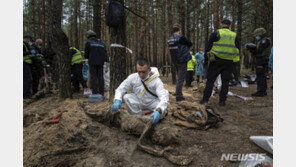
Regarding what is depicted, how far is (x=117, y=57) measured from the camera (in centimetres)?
423

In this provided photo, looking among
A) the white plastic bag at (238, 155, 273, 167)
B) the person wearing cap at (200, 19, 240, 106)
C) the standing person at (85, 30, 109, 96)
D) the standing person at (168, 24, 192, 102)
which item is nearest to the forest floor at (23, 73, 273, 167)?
the white plastic bag at (238, 155, 273, 167)

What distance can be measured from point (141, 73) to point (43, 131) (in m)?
1.75

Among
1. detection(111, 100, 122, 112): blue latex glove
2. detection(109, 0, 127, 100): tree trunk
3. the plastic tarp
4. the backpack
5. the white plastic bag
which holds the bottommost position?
the white plastic bag

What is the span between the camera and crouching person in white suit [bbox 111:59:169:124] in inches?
118

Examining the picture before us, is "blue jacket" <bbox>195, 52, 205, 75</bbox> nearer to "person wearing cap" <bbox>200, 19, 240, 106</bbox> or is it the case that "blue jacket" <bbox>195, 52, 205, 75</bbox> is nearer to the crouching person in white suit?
"person wearing cap" <bbox>200, 19, 240, 106</bbox>

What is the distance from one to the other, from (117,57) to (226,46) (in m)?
2.51

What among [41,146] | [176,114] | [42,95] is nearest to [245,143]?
[176,114]

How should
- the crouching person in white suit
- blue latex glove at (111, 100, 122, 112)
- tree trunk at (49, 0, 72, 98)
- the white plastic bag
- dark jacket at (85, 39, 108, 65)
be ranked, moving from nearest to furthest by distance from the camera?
the white plastic bag
blue latex glove at (111, 100, 122, 112)
the crouching person in white suit
tree trunk at (49, 0, 72, 98)
dark jacket at (85, 39, 108, 65)

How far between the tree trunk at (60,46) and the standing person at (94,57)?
0.58 m

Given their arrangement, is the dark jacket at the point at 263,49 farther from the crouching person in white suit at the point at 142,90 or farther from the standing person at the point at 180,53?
the crouching person in white suit at the point at 142,90

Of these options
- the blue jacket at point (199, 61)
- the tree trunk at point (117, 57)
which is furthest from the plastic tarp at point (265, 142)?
the blue jacket at point (199, 61)

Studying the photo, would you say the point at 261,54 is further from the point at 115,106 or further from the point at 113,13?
the point at 115,106

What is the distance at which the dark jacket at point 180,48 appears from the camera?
4.53 metres

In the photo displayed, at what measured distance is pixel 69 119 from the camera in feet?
10.1
